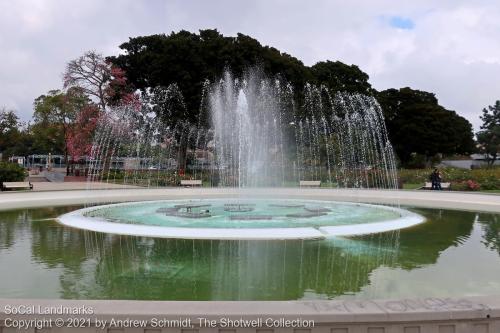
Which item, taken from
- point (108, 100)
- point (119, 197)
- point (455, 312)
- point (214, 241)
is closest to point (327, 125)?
point (108, 100)

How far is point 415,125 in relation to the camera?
59.4 meters

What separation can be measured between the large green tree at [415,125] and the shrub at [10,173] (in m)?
42.8

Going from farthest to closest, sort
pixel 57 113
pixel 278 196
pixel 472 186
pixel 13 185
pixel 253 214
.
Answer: pixel 57 113 → pixel 472 186 → pixel 13 185 → pixel 278 196 → pixel 253 214

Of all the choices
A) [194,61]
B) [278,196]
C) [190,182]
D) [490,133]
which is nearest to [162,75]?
[194,61]

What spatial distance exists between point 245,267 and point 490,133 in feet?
248

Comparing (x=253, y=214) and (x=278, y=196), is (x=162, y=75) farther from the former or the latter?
(x=253, y=214)

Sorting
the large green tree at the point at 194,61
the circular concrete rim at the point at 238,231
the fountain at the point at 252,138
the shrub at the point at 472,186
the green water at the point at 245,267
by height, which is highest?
the large green tree at the point at 194,61

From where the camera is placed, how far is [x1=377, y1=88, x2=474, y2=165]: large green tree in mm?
59500

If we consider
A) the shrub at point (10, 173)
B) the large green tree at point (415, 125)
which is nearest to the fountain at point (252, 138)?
the shrub at point (10, 173)

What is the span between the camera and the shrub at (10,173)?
1081 inches

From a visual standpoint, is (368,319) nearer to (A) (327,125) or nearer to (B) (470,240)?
(B) (470,240)

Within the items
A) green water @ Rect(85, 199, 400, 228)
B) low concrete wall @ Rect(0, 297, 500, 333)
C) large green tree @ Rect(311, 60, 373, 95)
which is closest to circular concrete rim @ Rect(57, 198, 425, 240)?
green water @ Rect(85, 199, 400, 228)

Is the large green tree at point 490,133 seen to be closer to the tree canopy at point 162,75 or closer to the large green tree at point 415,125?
the large green tree at point 415,125

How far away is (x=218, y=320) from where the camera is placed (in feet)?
12.3
